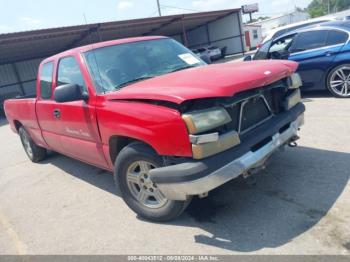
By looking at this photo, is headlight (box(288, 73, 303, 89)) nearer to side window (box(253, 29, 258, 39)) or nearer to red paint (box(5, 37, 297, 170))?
red paint (box(5, 37, 297, 170))

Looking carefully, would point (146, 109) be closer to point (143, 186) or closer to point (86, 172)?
point (143, 186)

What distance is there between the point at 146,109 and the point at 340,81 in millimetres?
5637

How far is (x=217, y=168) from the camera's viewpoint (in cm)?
296

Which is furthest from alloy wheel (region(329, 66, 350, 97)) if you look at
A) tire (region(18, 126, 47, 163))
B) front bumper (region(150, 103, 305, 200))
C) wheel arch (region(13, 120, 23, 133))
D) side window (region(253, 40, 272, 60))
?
wheel arch (region(13, 120, 23, 133))

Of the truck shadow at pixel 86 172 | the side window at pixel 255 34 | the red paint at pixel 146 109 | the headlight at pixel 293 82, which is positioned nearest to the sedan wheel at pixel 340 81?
the headlight at pixel 293 82

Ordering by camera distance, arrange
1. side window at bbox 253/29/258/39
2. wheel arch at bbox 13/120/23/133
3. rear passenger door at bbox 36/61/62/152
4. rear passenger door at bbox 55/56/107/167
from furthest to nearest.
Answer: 1. side window at bbox 253/29/258/39
2. wheel arch at bbox 13/120/23/133
3. rear passenger door at bbox 36/61/62/152
4. rear passenger door at bbox 55/56/107/167

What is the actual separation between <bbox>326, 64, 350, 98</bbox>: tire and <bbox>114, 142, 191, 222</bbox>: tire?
5.46 m

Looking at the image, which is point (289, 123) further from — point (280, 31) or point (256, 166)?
point (280, 31)

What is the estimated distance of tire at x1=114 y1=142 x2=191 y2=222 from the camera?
3.42 metres

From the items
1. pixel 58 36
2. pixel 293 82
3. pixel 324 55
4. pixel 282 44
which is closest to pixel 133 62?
pixel 293 82

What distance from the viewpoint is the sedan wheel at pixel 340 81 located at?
726 centimetres

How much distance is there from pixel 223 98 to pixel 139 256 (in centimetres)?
161

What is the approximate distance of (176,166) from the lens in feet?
10.0

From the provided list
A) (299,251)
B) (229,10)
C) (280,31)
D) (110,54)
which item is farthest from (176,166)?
(229,10)
